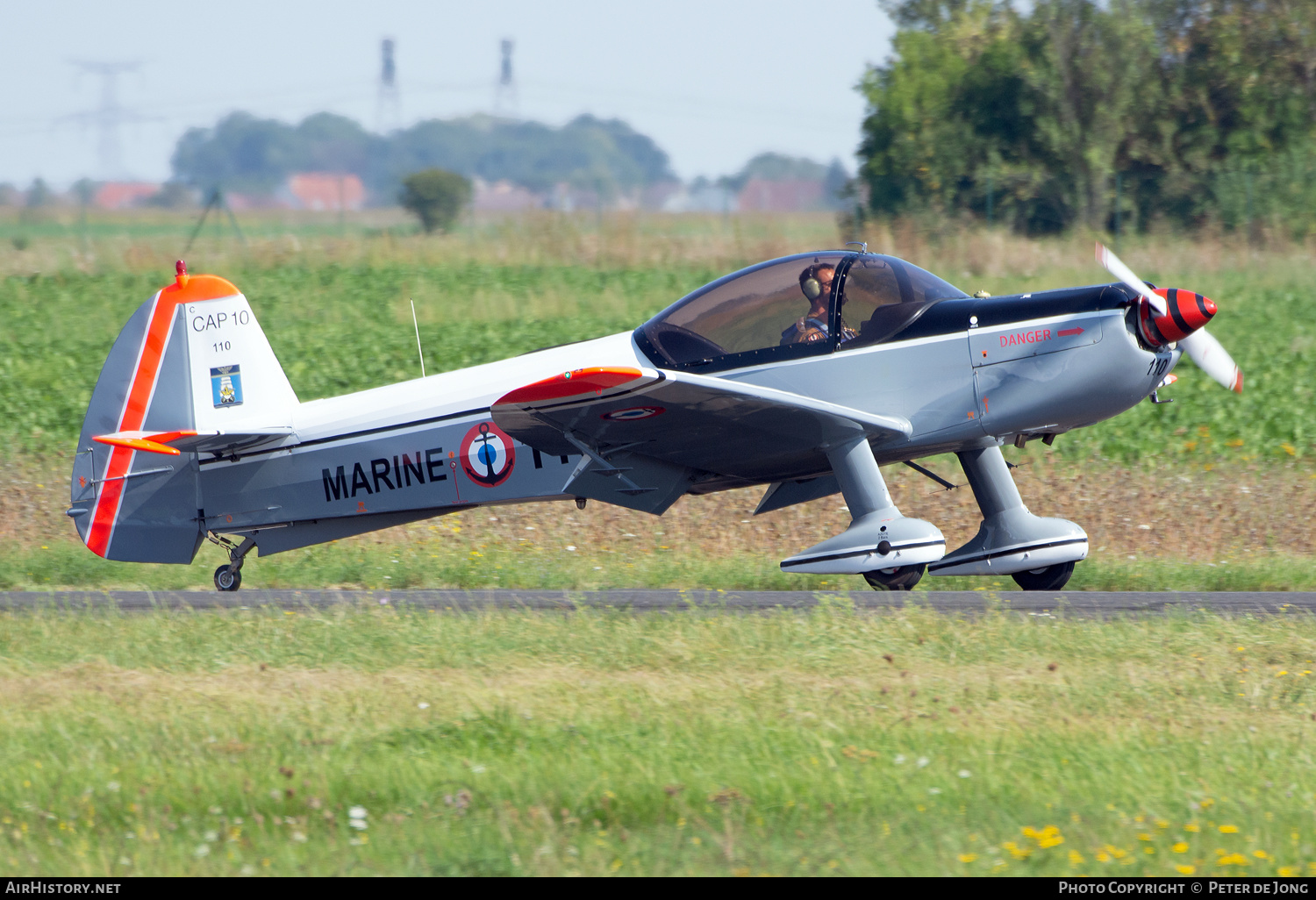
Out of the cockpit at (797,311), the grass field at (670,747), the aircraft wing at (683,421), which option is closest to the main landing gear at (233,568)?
the grass field at (670,747)

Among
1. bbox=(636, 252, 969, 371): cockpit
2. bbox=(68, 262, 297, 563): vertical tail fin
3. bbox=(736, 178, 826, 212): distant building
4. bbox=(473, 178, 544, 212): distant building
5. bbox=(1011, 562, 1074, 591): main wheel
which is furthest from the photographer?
bbox=(473, 178, 544, 212): distant building

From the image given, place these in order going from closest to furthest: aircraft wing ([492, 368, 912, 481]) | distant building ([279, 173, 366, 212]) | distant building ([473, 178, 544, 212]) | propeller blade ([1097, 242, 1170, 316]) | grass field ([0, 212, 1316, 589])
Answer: aircraft wing ([492, 368, 912, 481]), propeller blade ([1097, 242, 1170, 316]), grass field ([0, 212, 1316, 589]), distant building ([473, 178, 544, 212]), distant building ([279, 173, 366, 212])

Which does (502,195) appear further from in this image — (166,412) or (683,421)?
(683,421)

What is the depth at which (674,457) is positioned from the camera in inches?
352

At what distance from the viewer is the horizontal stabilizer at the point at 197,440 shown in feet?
30.2

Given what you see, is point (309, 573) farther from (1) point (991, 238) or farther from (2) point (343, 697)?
(1) point (991, 238)

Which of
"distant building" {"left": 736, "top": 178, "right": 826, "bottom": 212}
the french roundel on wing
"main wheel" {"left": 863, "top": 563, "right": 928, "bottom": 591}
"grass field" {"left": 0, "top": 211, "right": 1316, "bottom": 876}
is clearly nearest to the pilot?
the french roundel on wing

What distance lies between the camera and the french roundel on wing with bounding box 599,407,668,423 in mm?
8047

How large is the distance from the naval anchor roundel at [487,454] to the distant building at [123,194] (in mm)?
45796

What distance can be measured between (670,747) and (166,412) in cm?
624

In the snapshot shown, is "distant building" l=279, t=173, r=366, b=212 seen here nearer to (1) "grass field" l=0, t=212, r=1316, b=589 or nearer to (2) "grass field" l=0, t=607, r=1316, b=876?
(1) "grass field" l=0, t=212, r=1316, b=589

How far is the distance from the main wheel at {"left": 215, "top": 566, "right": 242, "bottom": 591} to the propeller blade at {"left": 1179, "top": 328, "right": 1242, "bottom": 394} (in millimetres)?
6976
